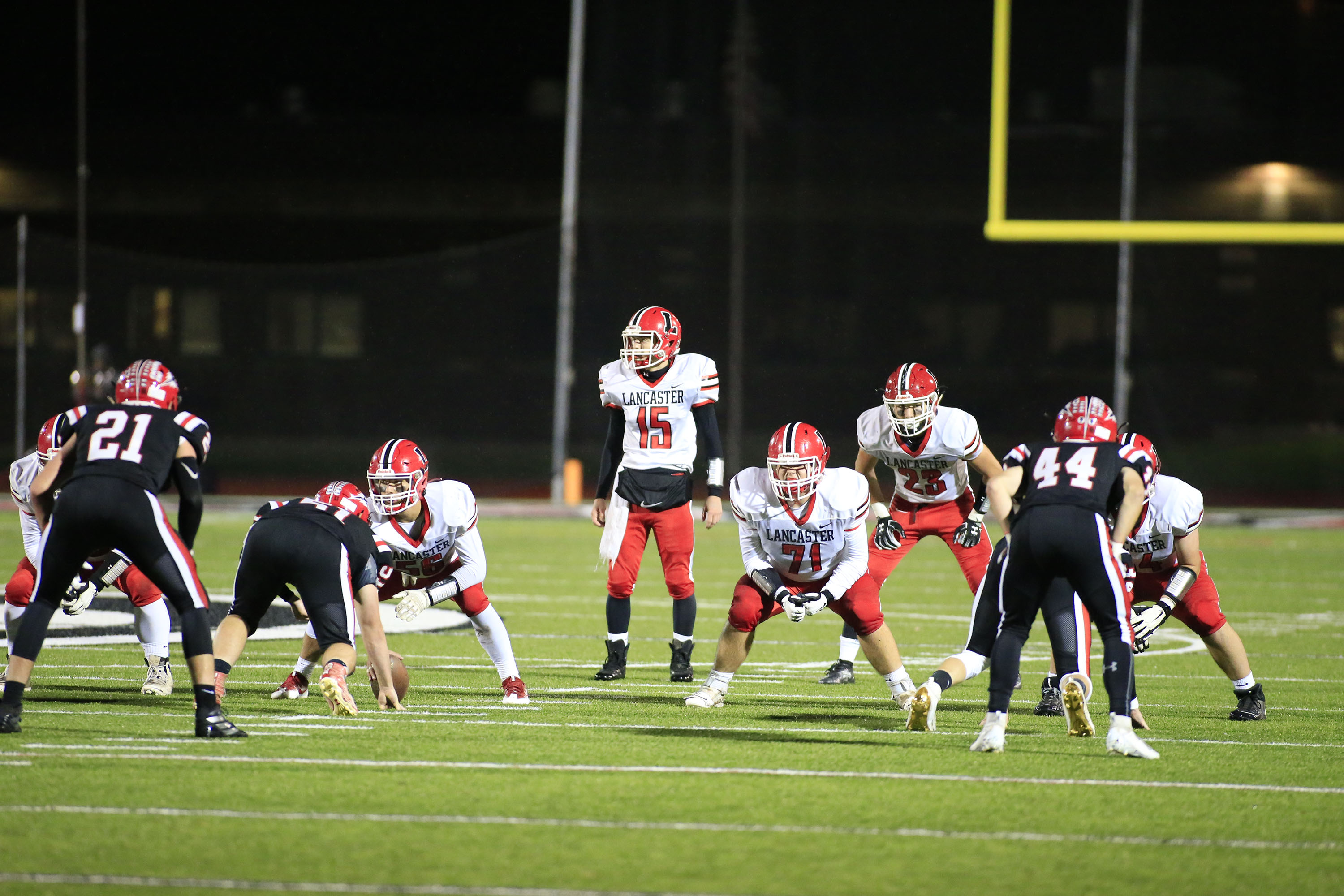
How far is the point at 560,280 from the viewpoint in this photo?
21.8 m

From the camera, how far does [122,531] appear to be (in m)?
5.83

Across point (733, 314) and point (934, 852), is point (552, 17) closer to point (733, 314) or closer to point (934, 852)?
point (733, 314)

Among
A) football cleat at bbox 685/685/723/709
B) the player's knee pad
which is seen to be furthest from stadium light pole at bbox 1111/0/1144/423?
the player's knee pad

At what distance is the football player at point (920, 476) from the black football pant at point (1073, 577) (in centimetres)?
187

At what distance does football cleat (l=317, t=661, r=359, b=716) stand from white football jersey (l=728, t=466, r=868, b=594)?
66.7 inches

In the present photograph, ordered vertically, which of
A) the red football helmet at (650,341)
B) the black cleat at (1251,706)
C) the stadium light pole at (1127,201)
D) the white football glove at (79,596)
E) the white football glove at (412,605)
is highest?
the stadium light pole at (1127,201)

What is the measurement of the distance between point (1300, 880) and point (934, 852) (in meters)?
0.89

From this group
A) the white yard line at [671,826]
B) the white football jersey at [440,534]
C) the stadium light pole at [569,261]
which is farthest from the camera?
the stadium light pole at [569,261]

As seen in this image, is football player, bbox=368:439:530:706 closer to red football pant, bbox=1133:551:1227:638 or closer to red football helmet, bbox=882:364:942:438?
red football helmet, bbox=882:364:942:438

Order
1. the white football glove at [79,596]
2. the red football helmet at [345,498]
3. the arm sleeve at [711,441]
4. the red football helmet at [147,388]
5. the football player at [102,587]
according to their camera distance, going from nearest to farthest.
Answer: the red football helmet at [147,388] < the red football helmet at [345,498] < the football player at [102,587] < the white football glove at [79,596] < the arm sleeve at [711,441]

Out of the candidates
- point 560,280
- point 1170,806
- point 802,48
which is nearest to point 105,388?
point 560,280

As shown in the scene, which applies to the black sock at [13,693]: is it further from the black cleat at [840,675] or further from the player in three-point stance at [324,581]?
the black cleat at [840,675]

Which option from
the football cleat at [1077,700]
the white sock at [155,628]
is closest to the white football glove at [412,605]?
the white sock at [155,628]

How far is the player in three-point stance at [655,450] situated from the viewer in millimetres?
8391
